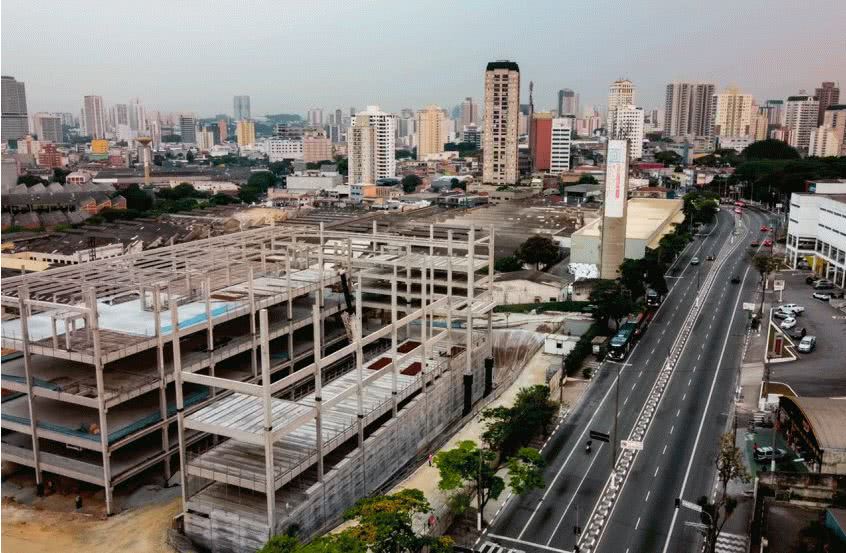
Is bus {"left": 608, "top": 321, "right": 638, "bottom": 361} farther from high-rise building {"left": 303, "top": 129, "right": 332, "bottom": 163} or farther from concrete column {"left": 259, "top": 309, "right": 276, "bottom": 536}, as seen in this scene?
high-rise building {"left": 303, "top": 129, "right": 332, "bottom": 163}

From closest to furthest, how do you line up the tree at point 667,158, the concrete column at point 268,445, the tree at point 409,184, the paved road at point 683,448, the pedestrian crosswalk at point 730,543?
the concrete column at point 268,445
the pedestrian crosswalk at point 730,543
the paved road at point 683,448
the tree at point 409,184
the tree at point 667,158

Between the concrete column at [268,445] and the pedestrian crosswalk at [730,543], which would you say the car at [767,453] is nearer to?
the pedestrian crosswalk at [730,543]

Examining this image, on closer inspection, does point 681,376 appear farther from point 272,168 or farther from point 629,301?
point 272,168

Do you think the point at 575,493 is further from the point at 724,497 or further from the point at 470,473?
the point at 724,497

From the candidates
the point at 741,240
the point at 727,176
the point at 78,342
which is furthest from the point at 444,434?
the point at 727,176

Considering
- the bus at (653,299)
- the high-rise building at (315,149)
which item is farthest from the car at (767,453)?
the high-rise building at (315,149)

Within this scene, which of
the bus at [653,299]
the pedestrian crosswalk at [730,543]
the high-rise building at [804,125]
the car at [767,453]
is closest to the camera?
the pedestrian crosswalk at [730,543]
